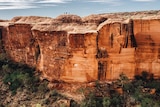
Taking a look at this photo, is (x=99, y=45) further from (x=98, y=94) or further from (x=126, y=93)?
(x=126, y=93)

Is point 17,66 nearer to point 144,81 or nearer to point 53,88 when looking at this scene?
point 53,88

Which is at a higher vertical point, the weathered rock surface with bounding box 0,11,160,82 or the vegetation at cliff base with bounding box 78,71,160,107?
the weathered rock surface with bounding box 0,11,160,82

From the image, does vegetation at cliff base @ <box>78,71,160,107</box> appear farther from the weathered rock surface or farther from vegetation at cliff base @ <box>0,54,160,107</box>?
the weathered rock surface

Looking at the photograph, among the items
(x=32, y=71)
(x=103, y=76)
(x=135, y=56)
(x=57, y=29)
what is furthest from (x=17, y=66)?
(x=135, y=56)

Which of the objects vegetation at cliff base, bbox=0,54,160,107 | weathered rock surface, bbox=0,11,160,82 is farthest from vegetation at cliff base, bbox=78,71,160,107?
weathered rock surface, bbox=0,11,160,82

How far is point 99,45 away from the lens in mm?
31094

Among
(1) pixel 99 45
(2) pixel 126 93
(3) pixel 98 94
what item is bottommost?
(3) pixel 98 94

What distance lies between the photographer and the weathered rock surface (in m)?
30.6

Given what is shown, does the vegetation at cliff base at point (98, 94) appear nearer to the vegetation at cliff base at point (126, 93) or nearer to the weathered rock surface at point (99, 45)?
the vegetation at cliff base at point (126, 93)

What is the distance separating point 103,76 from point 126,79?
208 cm

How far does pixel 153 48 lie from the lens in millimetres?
30766

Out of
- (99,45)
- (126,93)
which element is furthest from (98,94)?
(99,45)

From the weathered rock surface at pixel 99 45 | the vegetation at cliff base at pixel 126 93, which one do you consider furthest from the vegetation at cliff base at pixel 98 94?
the weathered rock surface at pixel 99 45

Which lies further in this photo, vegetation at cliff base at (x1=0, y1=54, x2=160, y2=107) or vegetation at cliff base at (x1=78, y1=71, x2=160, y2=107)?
vegetation at cliff base at (x1=0, y1=54, x2=160, y2=107)
